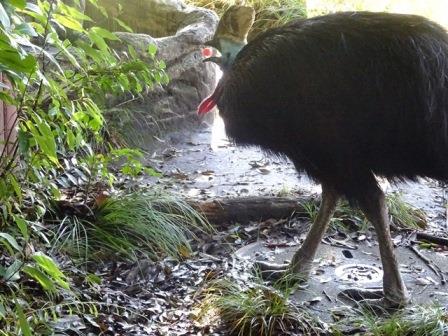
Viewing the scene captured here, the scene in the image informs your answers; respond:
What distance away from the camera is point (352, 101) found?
2953mm

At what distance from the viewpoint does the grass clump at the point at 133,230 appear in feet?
12.0

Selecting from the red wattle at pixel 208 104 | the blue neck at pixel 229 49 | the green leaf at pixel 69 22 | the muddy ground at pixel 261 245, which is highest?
the green leaf at pixel 69 22

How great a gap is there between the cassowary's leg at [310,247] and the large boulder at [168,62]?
80.7 inches

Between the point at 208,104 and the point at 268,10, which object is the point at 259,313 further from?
the point at 268,10

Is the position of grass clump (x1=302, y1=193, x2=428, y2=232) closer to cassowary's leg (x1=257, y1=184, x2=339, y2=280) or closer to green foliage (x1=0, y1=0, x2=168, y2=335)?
cassowary's leg (x1=257, y1=184, x2=339, y2=280)

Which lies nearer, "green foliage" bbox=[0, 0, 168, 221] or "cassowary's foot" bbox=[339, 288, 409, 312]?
"green foliage" bbox=[0, 0, 168, 221]

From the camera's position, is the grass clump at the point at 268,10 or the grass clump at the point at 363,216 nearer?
the grass clump at the point at 363,216

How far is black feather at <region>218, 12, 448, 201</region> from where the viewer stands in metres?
2.92

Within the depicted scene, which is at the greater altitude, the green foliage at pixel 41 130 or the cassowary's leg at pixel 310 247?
the green foliage at pixel 41 130

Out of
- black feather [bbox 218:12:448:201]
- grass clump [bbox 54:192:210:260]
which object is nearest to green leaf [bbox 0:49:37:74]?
black feather [bbox 218:12:448:201]

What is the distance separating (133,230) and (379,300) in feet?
4.27

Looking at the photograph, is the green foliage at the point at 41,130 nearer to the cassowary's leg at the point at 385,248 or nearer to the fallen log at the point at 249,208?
the fallen log at the point at 249,208

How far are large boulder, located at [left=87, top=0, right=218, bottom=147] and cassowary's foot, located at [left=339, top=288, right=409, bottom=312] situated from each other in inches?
94.2

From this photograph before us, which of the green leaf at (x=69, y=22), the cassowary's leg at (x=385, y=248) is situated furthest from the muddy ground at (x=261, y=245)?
the green leaf at (x=69, y=22)
